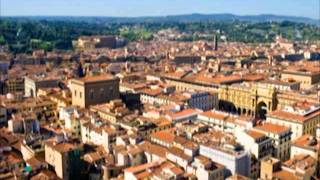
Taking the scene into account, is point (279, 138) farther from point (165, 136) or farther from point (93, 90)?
point (93, 90)

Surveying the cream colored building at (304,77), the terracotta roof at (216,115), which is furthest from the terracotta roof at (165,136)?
the cream colored building at (304,77)

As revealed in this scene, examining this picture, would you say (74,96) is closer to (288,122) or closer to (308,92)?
(288,122)

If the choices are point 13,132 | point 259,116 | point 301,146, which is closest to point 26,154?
point 13,132

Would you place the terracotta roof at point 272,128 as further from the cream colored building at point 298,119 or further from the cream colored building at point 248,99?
the cream colored building at point 248,99

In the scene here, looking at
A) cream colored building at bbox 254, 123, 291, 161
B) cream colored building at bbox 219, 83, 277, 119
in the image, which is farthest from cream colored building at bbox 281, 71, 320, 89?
cream colored building at bbox 254, 123, 291, 161

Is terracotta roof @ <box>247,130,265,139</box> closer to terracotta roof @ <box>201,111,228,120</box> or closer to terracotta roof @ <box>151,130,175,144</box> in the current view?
terracotta roof @ <box>151,130,175,144</box>

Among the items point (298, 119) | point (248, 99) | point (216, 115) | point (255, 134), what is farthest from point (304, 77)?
point (255, 134)
